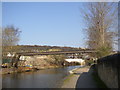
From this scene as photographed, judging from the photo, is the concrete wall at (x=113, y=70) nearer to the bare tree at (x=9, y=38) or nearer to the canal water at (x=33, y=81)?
the canal water at (x=33, y=81)

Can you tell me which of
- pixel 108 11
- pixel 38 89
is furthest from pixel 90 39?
pixel 38 89

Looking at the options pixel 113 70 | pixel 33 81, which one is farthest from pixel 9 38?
pixel 113 70

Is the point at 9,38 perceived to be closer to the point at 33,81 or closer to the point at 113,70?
the point at 33,81

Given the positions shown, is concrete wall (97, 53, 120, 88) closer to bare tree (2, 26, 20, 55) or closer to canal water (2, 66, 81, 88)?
canal water (2, 66, 81, 88)

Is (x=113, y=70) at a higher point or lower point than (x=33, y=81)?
higher

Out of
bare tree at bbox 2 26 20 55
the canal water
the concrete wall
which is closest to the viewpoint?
the concrete wall

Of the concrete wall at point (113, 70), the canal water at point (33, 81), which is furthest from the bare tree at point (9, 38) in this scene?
the concrete wall at point (113, 70)

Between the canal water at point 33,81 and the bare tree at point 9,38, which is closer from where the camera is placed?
the canal water at point 33,81

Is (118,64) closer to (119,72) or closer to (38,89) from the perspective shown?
(119,72)

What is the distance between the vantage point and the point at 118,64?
32.5ft

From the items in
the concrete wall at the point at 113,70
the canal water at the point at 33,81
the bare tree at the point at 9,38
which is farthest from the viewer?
the bare tree at the point at 9,38

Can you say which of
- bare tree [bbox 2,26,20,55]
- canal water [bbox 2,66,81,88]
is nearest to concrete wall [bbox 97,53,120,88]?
canal water [bbox 2,66,81,88]

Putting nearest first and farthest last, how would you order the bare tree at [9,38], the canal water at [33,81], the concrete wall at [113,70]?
1. the concrete wall at [113,70]
2. the canal water at [33,81]
3. the bare tree at [9,38]

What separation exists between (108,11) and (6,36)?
2731 centimetres
